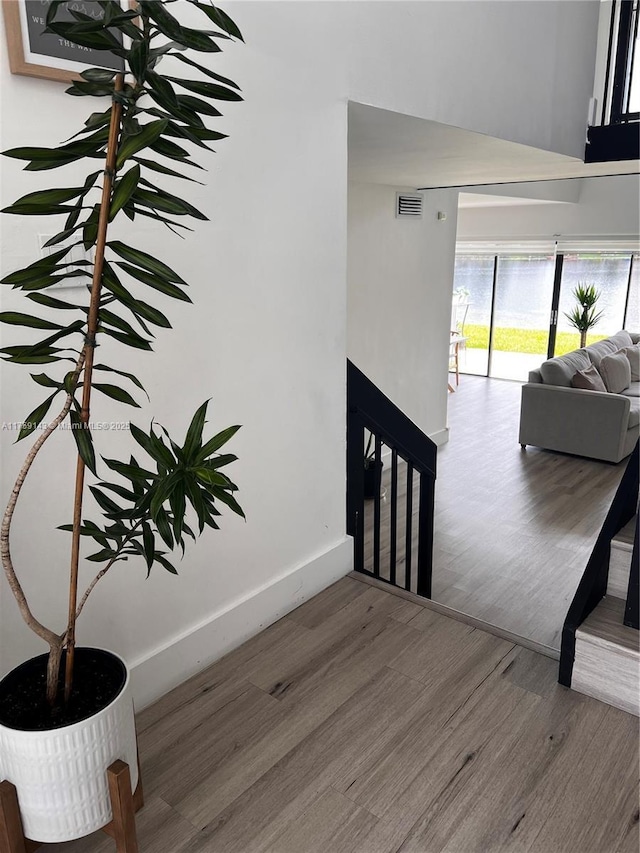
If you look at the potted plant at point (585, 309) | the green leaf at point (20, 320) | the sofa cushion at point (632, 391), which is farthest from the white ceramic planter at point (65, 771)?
the potted plant at point (585, 309)

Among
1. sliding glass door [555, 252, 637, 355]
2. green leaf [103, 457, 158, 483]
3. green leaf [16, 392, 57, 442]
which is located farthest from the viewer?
sliding glass door [555, 252, 637, 355]

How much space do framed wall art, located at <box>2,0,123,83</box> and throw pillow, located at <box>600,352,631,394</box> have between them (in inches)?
260

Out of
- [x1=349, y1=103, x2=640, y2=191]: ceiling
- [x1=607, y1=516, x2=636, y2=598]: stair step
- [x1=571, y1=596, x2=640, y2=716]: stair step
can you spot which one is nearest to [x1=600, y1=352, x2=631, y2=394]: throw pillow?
[x1=349, y1=103, x2=640, y2=191]: ceiling

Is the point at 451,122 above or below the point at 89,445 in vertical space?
above

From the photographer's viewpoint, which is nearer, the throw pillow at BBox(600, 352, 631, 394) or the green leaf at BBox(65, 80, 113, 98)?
the green leaf at BBox(65, 80, 113, 98)

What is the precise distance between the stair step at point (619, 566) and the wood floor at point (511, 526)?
69 centimetres

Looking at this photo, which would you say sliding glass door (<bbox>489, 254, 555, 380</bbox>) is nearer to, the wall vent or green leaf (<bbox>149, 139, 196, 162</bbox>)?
the wall vent

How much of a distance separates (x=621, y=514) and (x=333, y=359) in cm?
116

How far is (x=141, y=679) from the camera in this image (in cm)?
196

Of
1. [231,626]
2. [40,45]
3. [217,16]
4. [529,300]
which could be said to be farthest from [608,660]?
[529,300]

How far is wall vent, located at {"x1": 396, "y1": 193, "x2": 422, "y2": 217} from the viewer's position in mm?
5406

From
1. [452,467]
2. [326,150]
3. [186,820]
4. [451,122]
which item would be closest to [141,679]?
[186,820]

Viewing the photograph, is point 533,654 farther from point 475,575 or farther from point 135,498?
point 475,575

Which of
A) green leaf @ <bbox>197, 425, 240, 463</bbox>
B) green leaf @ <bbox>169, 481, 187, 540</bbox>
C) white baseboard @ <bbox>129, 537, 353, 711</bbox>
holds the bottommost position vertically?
white baseboard @ <bbox>129, 537, 353, 711</bbox>
